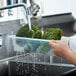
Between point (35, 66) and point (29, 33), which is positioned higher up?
point (29, 33)

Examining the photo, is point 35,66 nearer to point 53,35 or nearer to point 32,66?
point 32,66

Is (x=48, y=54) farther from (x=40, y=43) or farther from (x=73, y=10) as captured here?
(x=73, y=10)

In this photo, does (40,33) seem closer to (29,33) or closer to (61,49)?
(29,33)

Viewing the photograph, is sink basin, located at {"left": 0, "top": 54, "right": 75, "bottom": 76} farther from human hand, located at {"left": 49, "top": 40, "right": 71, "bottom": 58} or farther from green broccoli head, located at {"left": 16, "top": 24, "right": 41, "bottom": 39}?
human hand, located at {"left": 49, "top": 40, "right": 71, "bottom": 58}

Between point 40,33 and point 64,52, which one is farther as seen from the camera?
point 40,33

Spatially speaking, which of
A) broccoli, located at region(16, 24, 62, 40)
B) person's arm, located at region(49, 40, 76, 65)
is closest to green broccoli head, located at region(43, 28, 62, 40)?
broccoli, located at region(16, 24, 62, 40)

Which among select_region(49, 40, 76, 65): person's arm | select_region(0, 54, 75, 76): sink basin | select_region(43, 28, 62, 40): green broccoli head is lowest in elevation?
select_region(0, 54, 75, 76): sink basin

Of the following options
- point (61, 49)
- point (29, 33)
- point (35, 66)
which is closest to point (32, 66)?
point (35, 66)

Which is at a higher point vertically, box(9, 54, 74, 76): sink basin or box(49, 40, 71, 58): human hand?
box(49, 40, 71, 58): human hand

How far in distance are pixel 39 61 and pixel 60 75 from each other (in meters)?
0.13

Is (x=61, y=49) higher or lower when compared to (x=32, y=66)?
higher

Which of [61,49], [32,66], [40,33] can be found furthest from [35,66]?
[61,49]

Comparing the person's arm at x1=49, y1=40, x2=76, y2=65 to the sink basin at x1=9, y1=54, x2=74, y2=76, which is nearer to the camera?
the person's arm at x1=49, y1=40, x2=76, y2=65

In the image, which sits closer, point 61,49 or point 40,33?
point 61,49
